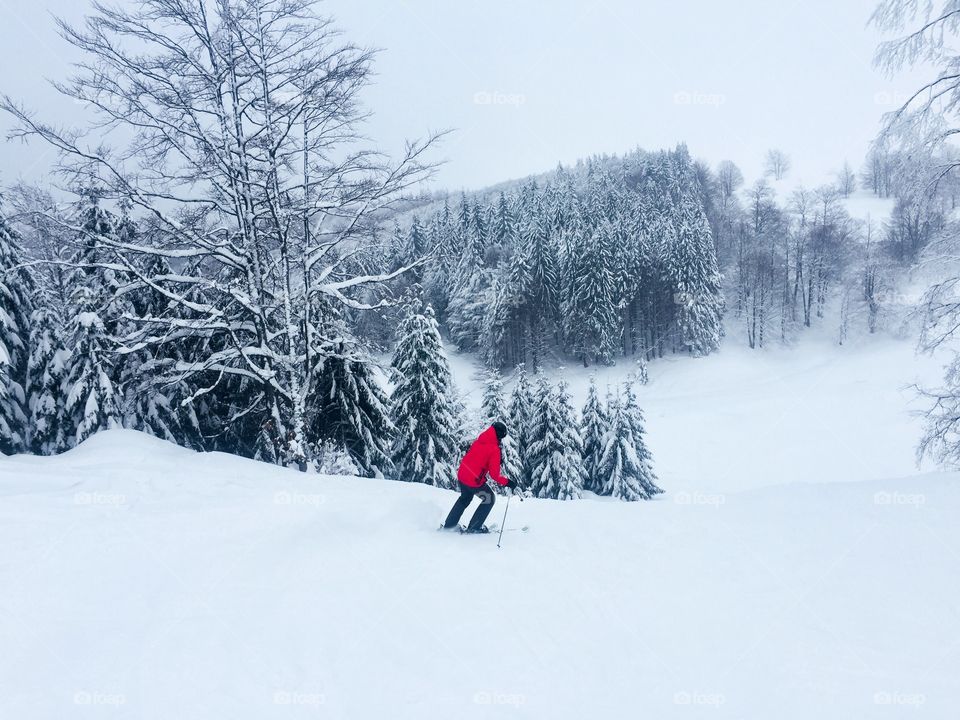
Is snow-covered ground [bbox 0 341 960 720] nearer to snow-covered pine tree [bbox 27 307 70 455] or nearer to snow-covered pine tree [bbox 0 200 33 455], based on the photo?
snow-covered pine tree [bbox 27 307 70 455]

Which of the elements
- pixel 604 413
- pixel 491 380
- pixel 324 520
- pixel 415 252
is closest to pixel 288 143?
pixel 324 520

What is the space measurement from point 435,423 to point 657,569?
1666cm

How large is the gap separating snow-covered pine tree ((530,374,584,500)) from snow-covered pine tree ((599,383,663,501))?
63.9 inches

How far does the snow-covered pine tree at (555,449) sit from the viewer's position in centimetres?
2723

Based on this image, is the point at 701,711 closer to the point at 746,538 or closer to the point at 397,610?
the point at 397,610

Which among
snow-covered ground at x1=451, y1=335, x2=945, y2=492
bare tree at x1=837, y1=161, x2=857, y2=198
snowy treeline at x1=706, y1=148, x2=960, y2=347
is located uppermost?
bare tree at x1=837, y1=161, x2=857, y2=198

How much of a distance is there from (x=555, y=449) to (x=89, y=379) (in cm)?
2058

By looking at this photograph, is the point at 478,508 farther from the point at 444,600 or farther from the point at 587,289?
the point at 587,289

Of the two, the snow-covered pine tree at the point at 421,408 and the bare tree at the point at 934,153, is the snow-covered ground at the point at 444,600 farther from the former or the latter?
the snow-covered pine tree at the point at 421,408

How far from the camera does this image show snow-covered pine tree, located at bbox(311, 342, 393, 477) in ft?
53.2

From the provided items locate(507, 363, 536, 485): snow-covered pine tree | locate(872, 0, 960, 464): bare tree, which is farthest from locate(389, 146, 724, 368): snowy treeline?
locate(872, 0, 960, 464): bare tree

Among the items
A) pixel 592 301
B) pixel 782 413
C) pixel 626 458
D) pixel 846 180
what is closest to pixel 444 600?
pixel 626 458

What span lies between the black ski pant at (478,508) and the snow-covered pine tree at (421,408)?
14546 millimetres

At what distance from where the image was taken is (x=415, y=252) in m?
72.6
